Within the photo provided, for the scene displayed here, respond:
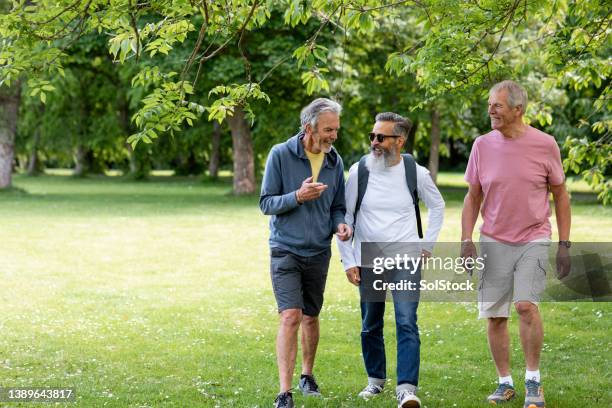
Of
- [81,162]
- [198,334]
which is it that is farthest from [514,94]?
[81,162]

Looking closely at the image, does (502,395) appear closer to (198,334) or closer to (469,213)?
(469,213)

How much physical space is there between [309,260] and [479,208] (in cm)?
127

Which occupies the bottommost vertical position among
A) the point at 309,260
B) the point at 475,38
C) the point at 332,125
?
the point at 309,260

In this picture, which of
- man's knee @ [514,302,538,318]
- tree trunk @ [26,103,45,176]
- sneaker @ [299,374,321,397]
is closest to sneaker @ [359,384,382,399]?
sneaker @ [299,374,321,397]

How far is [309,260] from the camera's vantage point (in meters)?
6.39

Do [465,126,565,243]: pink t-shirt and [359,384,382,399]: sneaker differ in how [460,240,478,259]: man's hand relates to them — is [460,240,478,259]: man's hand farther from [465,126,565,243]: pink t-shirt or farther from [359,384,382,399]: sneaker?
[359,384,382,399]: sneaker

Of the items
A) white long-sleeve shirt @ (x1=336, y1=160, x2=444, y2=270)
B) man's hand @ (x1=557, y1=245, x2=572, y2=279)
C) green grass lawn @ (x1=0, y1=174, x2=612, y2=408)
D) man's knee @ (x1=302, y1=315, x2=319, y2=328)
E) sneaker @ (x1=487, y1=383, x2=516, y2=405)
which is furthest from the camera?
green grass lawn @ (x1=0, y1=174, x2=612, y2=408)

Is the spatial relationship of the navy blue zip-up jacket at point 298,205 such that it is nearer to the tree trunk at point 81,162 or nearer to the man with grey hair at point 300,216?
the man with grey hair at point 300,216

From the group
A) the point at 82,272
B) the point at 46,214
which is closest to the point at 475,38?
the point at 82,272

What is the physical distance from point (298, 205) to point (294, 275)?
18.9 inches

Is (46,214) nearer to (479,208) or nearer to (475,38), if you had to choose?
(475,38)

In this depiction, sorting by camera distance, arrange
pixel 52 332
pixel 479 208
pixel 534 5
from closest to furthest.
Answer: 1. pixel 479 208
2. pixel 534 5
3. pixel 52 332

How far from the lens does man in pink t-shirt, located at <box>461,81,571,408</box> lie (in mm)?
6164

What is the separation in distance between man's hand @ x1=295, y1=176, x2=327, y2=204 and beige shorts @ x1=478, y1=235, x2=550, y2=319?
1178 mm
